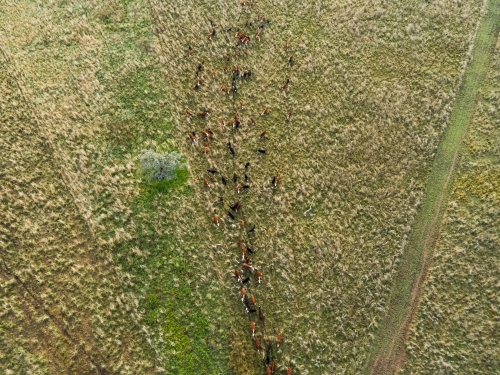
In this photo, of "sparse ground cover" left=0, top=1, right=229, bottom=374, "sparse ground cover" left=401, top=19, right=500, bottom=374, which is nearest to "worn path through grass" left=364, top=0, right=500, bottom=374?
"sparse ground cover" left=401, top=19, right=500, bottom=374

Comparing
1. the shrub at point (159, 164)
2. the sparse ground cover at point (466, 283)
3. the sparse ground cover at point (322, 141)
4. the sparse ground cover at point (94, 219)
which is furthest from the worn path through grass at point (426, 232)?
the shrub at point (159, 164)

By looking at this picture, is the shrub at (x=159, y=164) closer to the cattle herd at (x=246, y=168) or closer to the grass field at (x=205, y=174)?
the grass field at (x=205, y=174)

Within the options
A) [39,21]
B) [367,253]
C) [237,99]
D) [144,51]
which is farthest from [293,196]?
[39,21]

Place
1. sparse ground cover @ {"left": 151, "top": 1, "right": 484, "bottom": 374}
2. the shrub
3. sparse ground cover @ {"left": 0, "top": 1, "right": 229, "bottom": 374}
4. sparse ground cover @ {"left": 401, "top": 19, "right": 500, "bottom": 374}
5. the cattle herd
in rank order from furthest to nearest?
1. the shrub
2. sparse ground cover @ {"left": 151, "top": 1, "right": 484, "bottom": 374}
3. the cattle herd
4. sparse ground cover @ {"left": 401, "top": 19, "right": 500, "bottom": 374}
5. sparse ground cover @ {"left": 0, "top": 1, "right": 229, "bottom": 374}

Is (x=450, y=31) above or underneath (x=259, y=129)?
above

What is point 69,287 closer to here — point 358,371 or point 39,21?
point 358,371

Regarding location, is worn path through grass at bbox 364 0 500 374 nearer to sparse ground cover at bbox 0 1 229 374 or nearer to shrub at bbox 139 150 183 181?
sparse ground cover at bbox 0 1 229 374
